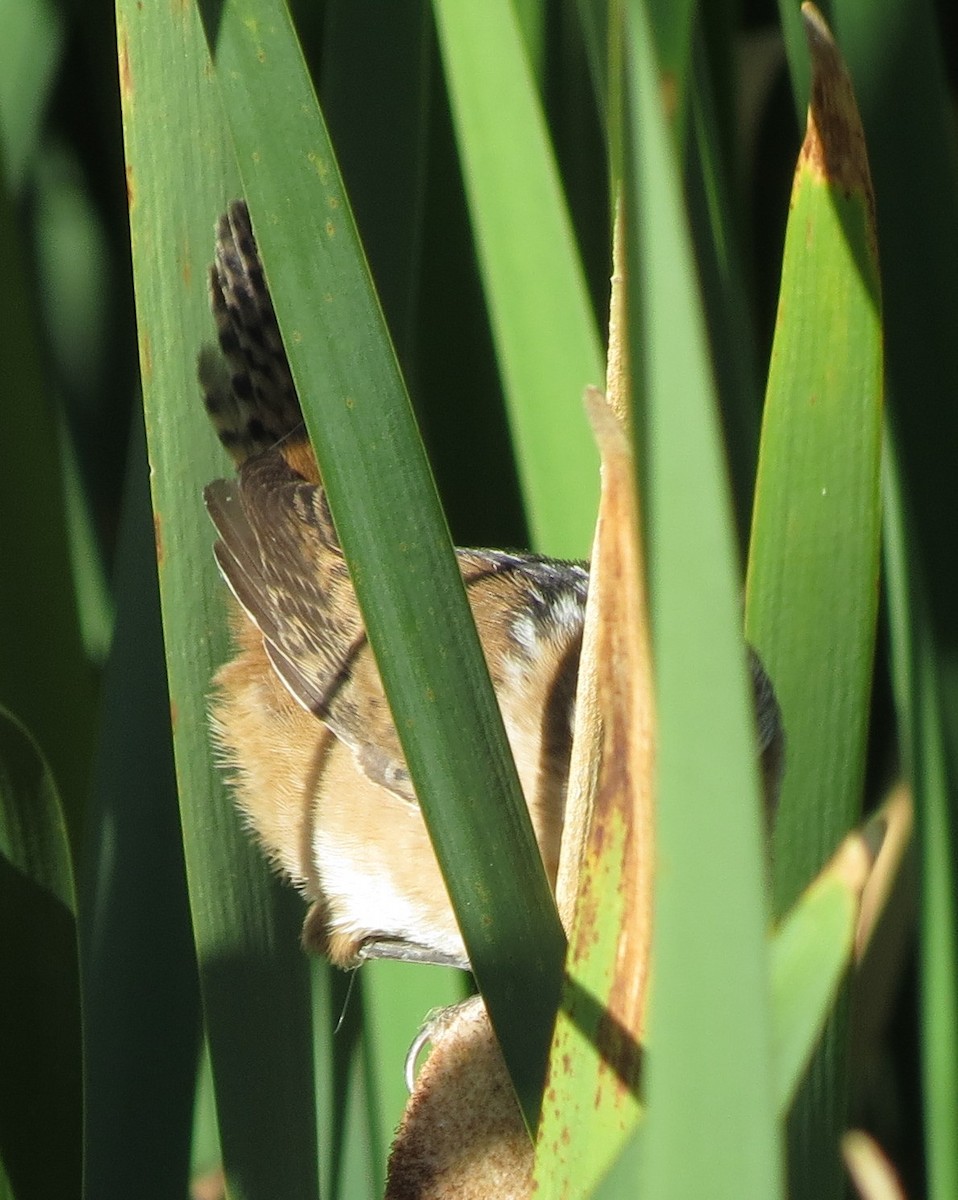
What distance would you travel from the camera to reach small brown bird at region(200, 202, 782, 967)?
117 centimetres

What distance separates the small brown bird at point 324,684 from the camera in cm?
117

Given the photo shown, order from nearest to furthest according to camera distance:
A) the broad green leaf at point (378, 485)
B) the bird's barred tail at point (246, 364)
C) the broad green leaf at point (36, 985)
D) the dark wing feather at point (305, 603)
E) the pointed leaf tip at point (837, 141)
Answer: the broad green leaf at point (378, 485) < the pointed leaf tip at point (837, 141) < the broad green leaf at point (36, 985) < the bird's barred tail at point (246, 364) < the dark wing feather at point (305, 603)

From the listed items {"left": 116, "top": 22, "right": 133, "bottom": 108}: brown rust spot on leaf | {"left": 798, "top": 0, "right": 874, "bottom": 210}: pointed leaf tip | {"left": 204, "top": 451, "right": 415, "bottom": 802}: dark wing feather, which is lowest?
{"left": 204, "top": 451, "right": 415, "bottom": 802}: dark wing feather

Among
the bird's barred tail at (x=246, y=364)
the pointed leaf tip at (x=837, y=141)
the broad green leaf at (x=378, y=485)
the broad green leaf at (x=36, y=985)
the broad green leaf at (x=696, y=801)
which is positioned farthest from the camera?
the bird's barred tail at (x=246, y=364)

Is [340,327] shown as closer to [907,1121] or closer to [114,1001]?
[114,1001]

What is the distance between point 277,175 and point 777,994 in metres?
0.42

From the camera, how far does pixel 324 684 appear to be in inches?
53.2

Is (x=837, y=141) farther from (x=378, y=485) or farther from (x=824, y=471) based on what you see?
(x=378, y=485)

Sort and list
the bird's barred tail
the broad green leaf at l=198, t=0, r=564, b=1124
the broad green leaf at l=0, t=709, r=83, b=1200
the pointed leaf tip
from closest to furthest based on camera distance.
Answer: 1. the broad green leaf at l=198, t=0, r=564, b=1124
2. the pointed leaf tip
3. the broad green leaf at l=0, t=709, r=83, b=1200
4. the bird's barred tail

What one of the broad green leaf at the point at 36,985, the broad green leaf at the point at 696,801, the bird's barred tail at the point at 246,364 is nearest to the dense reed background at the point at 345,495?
the broad green leaf at the point at 36,985

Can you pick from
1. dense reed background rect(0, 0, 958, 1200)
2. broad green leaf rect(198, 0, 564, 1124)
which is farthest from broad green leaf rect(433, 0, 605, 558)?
broad green leaf rect(198, 0, 564, 1124)

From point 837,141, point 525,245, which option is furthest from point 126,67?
point 837,141

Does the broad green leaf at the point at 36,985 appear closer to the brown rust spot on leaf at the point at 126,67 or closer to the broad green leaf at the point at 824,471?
the brown rust spot on leaf at the point at 126,67

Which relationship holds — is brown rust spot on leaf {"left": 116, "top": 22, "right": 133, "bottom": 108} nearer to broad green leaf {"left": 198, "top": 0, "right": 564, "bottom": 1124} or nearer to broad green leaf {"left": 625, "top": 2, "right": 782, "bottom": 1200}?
broad green leaf {"left": 198, "top": 0, "right": 564, "bottom": 1124}
